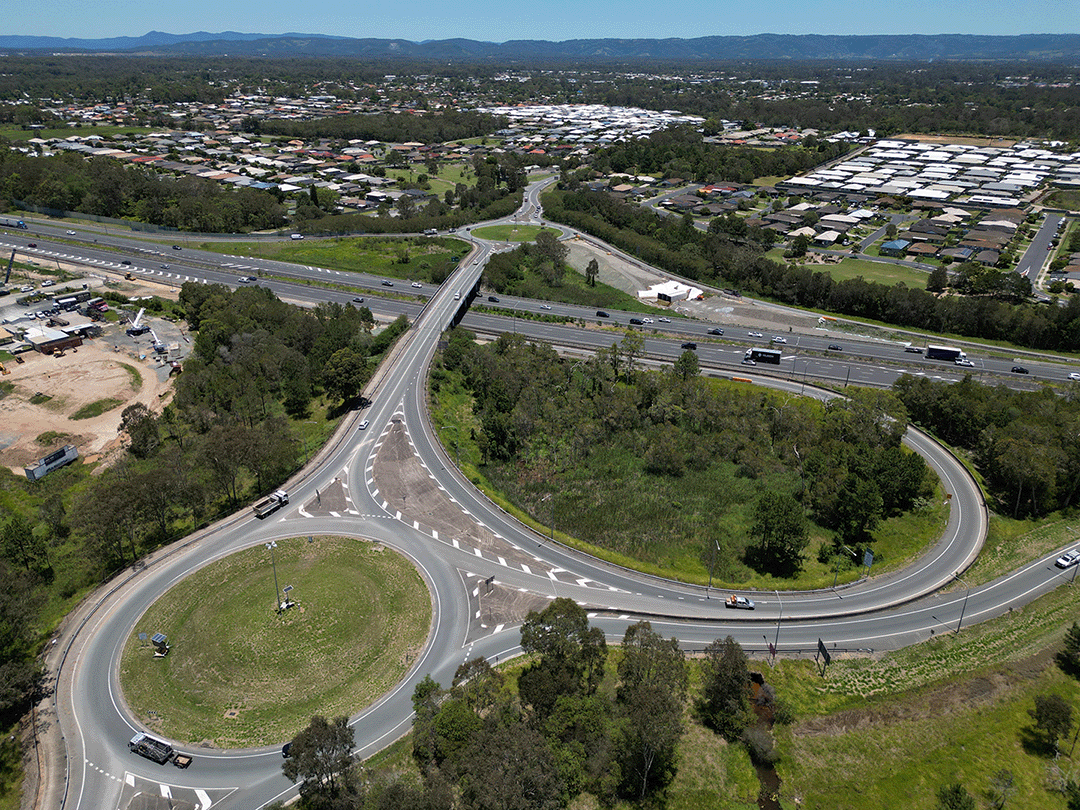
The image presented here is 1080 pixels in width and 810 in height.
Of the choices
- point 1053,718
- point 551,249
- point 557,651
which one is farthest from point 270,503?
point 551,249

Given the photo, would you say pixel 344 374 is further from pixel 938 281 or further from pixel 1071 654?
pixel 938 281

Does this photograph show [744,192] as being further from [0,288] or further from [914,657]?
[0,288]

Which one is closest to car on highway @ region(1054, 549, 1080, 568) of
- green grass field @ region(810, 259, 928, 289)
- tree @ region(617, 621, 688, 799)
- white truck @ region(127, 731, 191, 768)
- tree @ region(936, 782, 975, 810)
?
tree @ region(936, 782, 975, 810)

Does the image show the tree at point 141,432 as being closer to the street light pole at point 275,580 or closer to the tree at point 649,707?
the street light pole at point 275,580

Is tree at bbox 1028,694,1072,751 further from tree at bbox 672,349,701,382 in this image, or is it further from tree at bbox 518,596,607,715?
tree at bbox 672,349,701,382

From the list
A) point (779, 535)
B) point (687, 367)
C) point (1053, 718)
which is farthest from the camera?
point (687, 367)

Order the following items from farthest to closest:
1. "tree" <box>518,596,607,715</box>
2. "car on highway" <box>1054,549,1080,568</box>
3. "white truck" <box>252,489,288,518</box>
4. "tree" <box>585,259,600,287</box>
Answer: "tree" <box>585,259,600,287</box> → "white truck" <box>252,489,288,518</box> → "car on highway" <box>1054,549,1080,568</box> → "tree" <box>518,596,607,715</box>
